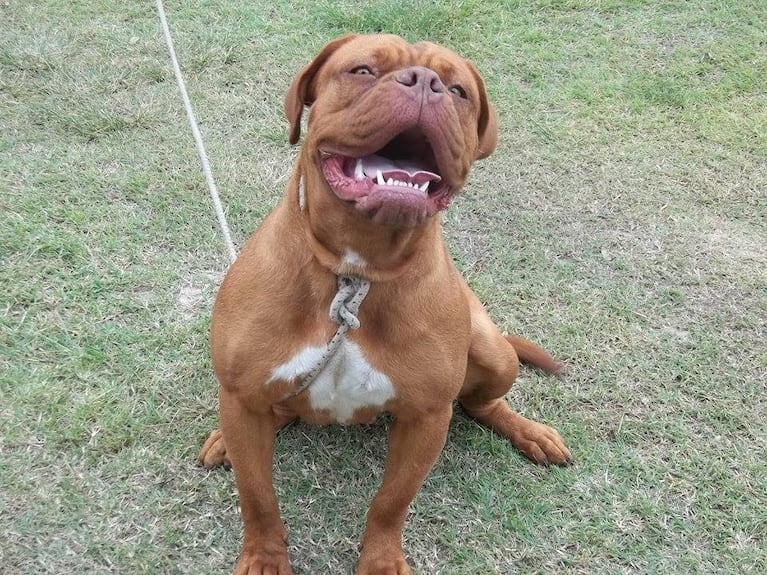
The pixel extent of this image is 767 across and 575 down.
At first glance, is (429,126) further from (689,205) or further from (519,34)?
(519,34)

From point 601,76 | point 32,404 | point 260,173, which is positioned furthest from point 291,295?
point 601,76

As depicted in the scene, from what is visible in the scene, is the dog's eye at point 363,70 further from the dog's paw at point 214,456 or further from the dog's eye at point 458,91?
the dog's paw at point 214,456

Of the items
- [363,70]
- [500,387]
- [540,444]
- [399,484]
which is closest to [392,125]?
[363,70]

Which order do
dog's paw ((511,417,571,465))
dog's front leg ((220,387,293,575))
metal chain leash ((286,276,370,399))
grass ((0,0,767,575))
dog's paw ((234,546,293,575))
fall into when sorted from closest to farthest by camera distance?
metal chain leash ((286,276,370,399)), dog's front leg ((220,387,293,575)), dog's paw ((234,546,293,575)), grass ((0,0,767,575)), dog's paw ((511,417,571,465))

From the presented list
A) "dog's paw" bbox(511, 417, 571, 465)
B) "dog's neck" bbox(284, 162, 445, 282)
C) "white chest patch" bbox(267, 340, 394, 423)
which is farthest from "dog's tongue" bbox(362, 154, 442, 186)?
"dog's paw" bbox(511, 417, 571, 465)

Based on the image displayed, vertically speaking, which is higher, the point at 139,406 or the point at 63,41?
the point at 63,41

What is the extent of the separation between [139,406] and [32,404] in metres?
0.40

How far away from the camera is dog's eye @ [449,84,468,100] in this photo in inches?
83.7

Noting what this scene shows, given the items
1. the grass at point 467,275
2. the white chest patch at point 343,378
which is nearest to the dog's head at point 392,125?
the white chest patch at point 343,378

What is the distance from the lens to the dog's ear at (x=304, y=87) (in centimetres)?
220

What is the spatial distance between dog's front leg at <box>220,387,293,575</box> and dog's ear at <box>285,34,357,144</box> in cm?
Result: 82

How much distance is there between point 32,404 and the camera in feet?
9.78

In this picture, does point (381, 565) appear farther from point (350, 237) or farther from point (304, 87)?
point (304, 87)

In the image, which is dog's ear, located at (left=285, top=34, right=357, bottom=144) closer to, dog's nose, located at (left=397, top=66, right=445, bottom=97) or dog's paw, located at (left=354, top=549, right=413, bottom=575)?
dog's nose, located at (left=397, top=66, right=445, bottom=97)
